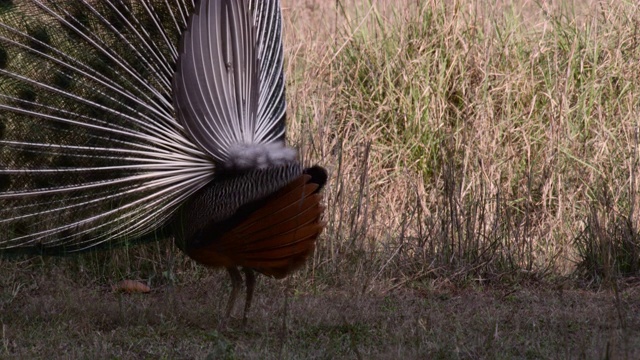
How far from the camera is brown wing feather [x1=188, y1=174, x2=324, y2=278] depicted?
4.03 meters

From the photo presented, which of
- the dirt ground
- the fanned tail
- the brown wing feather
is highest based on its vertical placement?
the fanned tail

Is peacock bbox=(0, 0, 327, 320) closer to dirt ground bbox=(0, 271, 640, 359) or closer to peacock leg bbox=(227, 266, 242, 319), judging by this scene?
peacock leg bbox=(227, 266, 242, 319)

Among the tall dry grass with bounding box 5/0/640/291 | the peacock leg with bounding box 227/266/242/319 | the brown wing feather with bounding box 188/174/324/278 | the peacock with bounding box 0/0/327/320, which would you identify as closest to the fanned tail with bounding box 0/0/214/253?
the peacock with bounding box 0/0/327/320

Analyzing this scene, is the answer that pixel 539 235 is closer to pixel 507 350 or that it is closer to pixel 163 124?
pixel 507 350

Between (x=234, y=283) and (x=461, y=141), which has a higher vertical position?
(x=461, y=141)

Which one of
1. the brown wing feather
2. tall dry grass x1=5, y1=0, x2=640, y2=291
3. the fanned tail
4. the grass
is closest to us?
the brown wing feather

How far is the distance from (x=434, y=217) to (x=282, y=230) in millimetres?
2340

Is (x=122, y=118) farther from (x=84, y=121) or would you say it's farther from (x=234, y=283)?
(x=234, y=283)

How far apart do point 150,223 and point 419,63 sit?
11.2ft

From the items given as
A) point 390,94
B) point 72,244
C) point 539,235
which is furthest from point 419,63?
point 72,244

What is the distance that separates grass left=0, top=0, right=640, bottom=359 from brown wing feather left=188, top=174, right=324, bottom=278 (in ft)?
1.12

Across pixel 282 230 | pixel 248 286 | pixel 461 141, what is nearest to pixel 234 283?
pixel 248 286

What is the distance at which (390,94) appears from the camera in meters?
7.29

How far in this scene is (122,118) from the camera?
454 cm
